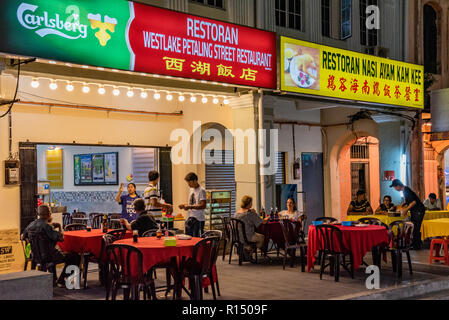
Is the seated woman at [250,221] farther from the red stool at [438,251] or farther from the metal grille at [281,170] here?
the metal grille at [281,170]

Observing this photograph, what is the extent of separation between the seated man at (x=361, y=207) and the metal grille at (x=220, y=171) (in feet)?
14.0

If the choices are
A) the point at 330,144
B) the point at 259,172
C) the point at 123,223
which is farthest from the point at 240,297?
the point at 330,144

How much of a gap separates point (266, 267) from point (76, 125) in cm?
562

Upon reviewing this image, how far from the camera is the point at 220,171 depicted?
1551 centimetres

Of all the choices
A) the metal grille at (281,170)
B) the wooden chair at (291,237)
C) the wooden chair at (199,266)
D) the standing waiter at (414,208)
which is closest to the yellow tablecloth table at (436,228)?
the standing waiter at (414,208)

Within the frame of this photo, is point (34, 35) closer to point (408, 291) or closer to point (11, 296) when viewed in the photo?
point (11, 296)

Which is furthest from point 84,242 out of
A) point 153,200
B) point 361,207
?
point 361,207

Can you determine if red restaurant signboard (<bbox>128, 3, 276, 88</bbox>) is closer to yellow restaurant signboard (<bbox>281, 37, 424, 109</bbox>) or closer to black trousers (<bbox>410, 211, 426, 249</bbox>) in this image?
yellow restaurant signboard (<bbox>281, 37, 424, 109</bbox>)

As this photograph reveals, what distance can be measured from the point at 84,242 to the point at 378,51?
1059cm

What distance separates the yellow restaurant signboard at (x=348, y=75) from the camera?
491 inches

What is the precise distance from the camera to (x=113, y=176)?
51.2 ft

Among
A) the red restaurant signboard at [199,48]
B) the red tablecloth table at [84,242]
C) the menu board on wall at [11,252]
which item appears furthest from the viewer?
the menu board on wall at [11,252]

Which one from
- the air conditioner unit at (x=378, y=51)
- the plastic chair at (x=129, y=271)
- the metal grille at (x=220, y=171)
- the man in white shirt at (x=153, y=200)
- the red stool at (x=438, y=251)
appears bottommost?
the red stool at (x=438, y=251)

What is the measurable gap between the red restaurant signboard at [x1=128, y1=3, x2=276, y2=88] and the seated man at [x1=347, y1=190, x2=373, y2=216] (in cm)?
321
